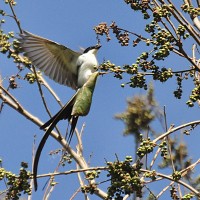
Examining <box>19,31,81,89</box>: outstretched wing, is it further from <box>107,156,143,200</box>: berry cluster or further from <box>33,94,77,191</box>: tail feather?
<box>107,156,143,200</box>: berry cluster

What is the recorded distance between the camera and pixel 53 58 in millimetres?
5496

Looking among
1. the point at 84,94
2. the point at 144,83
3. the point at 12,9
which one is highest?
the point at 12,9

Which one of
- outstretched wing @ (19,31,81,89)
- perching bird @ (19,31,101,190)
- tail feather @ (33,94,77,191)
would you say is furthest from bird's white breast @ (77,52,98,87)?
tail feather @ (33,94,77,191)

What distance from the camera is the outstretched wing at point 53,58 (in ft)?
16.8

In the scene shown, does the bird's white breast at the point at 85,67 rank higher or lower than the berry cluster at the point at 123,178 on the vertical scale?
higher

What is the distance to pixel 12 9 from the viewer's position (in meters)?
4.27

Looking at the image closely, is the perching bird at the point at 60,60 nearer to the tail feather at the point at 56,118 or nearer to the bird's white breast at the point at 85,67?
the bird's white breast at the point at 85,67

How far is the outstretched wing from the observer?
511cm

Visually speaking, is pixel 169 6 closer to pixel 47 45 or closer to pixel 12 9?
pixel 12 9

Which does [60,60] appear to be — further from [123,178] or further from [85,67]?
[123,178]

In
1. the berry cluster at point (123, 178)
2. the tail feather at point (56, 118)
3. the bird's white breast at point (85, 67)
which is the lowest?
the berry cluster at point (123, 178)

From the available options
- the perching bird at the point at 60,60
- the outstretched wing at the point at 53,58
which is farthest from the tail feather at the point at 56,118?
the outstretched wing at the point at 53,58

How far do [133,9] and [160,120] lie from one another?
4.13ft

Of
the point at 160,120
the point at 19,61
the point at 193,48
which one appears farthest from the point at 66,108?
the point at 193,48
